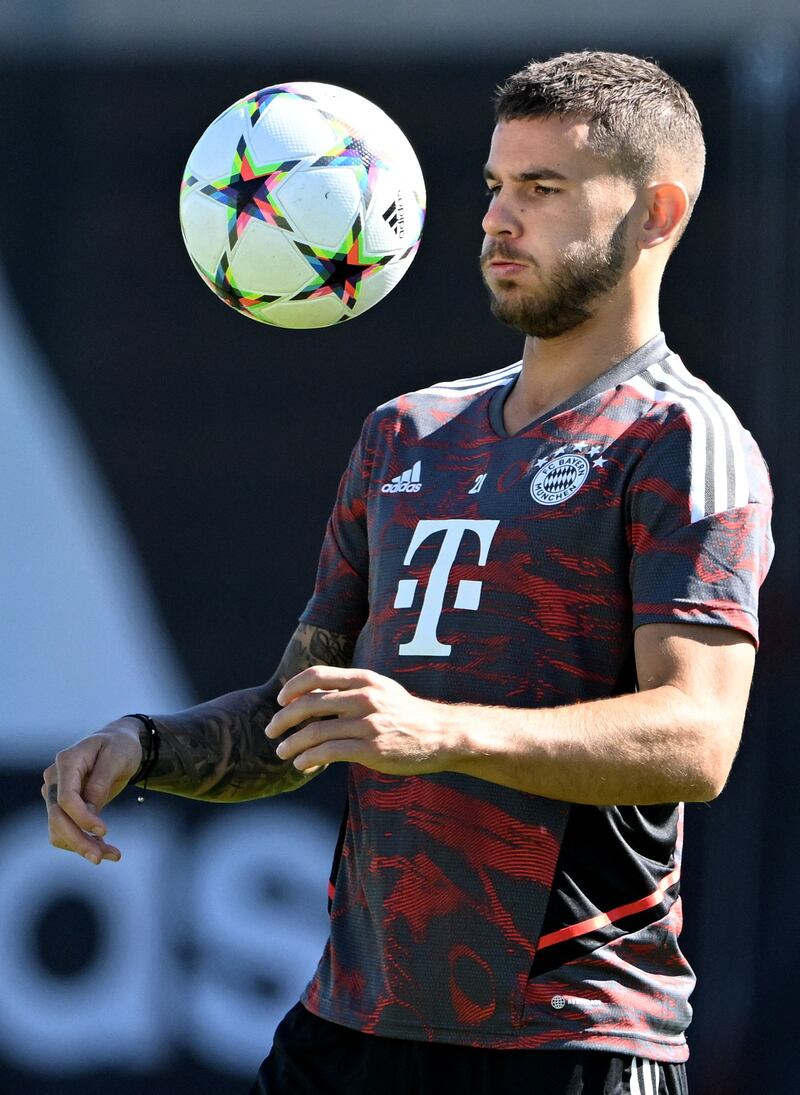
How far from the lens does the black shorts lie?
2223mm

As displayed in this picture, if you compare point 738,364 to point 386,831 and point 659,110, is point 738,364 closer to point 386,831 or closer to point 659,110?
point 659,110

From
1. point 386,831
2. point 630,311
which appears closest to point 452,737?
point 386,831

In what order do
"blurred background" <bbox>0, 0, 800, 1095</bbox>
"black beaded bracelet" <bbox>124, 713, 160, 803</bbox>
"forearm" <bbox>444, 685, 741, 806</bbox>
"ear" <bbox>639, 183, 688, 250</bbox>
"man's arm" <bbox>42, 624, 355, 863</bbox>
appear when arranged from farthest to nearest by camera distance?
"blurred background" <bbox>0, 0, 800, 1095</bbox>, "ear" <bbox>639, 183, 688, 250</bbox>, "black beaded bracelet" <bbox>124, 713, 160, 803</bbox>, "man's arm" <bbox>42, 624, 355, 863</bbox>, "forearm" <bbox>444, 685, 741, 806</bbox>

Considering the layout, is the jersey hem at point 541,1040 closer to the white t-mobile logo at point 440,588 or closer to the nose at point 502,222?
the white t-mobile logo at point 440,588

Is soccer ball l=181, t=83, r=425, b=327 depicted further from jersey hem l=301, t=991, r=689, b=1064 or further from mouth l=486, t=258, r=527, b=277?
jersey hem l=301, t=991, r=689, b=1064

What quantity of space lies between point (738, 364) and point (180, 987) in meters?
2.16

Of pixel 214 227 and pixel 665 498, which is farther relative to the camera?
pixel 214 227

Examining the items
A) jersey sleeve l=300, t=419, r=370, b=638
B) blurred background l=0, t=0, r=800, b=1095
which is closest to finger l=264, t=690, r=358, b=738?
jersey sleeve l=300, t=419, r=370, b=638

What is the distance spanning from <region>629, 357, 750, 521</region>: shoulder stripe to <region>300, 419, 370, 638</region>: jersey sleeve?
20.3 inches

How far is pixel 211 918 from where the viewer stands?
415cm

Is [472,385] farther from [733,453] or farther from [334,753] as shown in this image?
[334,753]

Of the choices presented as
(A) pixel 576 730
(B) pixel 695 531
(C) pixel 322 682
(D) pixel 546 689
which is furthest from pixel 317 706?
(B) pixel 695 531

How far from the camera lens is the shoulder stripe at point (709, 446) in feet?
7.38

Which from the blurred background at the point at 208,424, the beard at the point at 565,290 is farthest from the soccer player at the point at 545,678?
the blurred background at the point at 208,424
